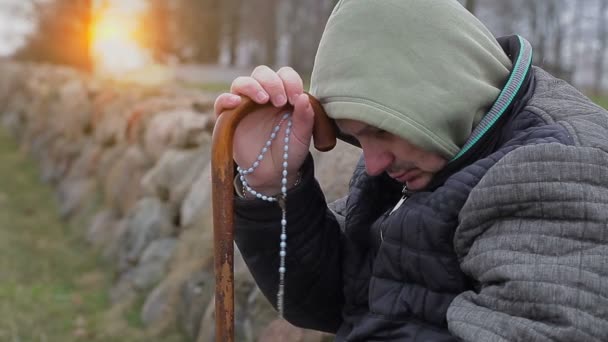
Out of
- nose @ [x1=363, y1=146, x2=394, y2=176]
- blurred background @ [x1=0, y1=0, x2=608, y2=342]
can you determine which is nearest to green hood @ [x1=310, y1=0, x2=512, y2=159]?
nose @ [x1=363, y1=146, x2=394, y2=176]

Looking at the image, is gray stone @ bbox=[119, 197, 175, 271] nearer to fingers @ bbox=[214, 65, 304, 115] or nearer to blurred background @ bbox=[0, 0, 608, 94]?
fingers @ bbox=[214, 65, 304, 115]

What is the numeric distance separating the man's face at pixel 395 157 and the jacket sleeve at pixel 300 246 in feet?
0.80

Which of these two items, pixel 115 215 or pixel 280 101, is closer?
pixel 280 101

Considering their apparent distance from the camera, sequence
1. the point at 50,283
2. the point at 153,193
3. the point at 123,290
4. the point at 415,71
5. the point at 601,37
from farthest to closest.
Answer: the point at 601,37
the point at 50,283
the point at 153,193
the point at 123,290
the point at 415,71

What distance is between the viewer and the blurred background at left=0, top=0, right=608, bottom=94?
23609 millimetres

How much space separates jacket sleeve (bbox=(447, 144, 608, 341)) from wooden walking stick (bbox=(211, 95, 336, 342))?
1.49 feet

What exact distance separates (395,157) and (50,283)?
16.6ft

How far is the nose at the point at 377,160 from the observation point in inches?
62.6

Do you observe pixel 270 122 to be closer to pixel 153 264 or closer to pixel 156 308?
pixel 156 308

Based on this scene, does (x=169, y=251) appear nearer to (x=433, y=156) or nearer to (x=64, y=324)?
(x=64, y=324)

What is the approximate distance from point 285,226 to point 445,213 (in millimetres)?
476

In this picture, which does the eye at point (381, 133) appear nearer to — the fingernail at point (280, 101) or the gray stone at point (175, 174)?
the fingernail at point (280, 101)

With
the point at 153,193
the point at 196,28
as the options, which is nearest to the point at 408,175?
the point at 153,193

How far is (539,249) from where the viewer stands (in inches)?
50.1
